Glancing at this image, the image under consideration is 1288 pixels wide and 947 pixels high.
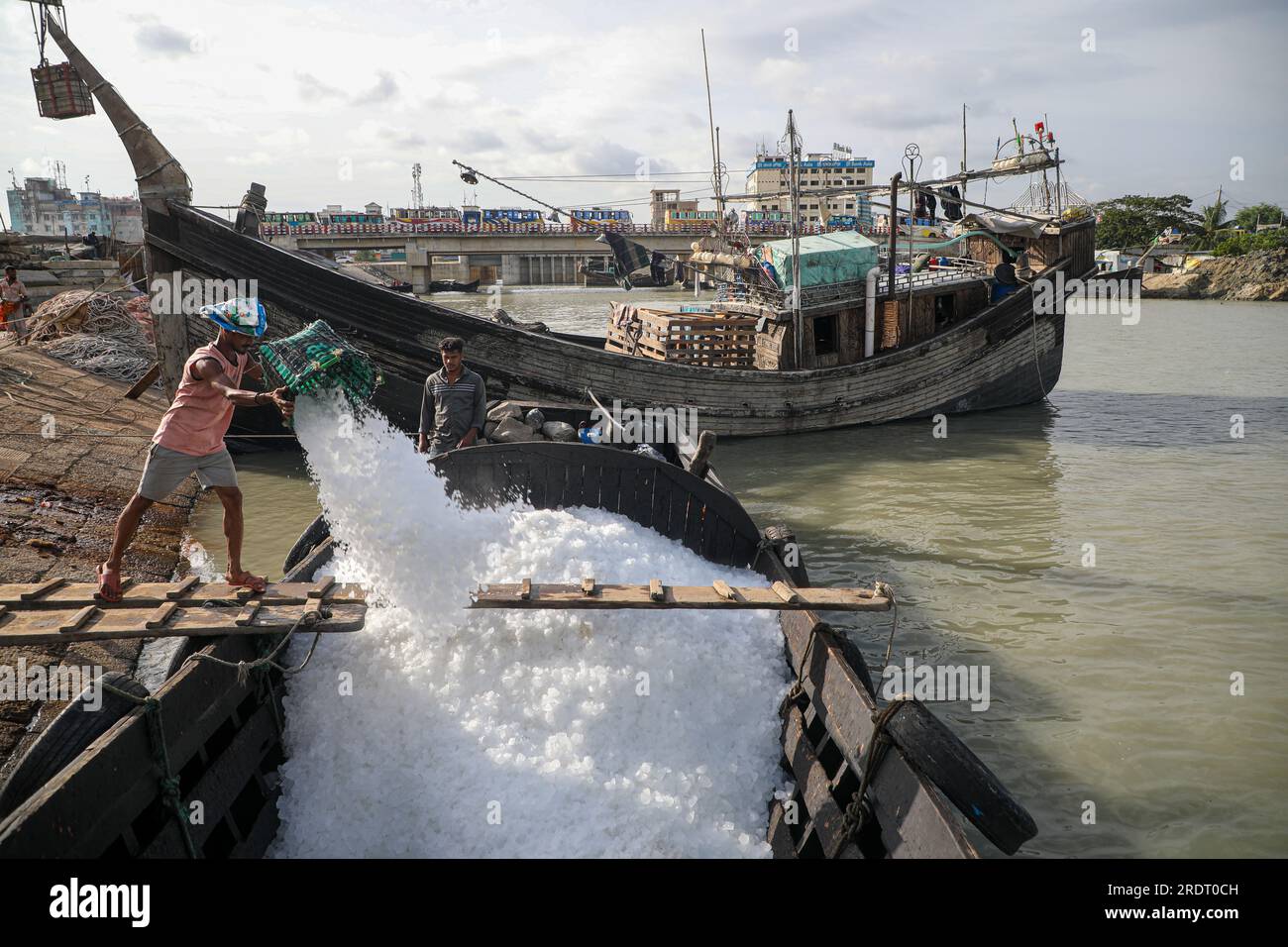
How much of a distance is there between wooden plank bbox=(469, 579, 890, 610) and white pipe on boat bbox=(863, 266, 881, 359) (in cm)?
1171

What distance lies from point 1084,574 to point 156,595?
8.42 m

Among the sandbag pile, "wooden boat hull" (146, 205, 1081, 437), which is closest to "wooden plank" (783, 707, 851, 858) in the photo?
the sandbag pile

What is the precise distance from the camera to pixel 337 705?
452cm

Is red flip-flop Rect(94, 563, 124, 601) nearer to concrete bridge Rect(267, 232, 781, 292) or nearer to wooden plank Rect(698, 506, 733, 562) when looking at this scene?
wooden plank Rect(698, 506, 733, 562)

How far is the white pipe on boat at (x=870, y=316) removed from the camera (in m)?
15.2

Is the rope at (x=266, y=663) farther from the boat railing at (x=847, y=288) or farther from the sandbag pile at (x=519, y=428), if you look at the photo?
the boat railing at (x=847, y=288)

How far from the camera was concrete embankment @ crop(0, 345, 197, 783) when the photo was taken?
19.2 ft

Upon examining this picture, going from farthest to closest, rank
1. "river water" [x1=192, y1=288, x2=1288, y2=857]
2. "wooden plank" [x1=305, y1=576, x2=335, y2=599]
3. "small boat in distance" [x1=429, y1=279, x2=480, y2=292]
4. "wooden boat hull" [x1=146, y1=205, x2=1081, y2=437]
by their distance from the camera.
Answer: "small boat in distance" [x1=429, y1=279, x2=480, y2=292]
"wooden boat hull" [x1=146, y1=205, x2=1081, y2=437]
"river water" [x1=192, y1=288, x2=1288, y2=857]
"wooden plank" [x1=305, y1=576, x2=335, y2=599]

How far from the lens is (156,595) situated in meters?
4.34

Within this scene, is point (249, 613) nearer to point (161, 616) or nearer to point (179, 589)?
point (161, 616)

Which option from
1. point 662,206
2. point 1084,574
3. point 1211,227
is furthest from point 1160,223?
point 1084,574

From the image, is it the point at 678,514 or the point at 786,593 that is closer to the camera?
the point at 786,593

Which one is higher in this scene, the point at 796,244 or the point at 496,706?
the point at 796,244
